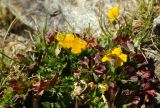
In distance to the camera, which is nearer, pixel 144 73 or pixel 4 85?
pixel 144 73

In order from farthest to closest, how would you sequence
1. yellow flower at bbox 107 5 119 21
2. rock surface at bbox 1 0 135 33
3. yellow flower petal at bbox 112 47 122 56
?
rock surface at bbox 1 0 135 33
yellow flower at bbox 107 5 119 21
yellow flower petal at bbox 112 47 122 56

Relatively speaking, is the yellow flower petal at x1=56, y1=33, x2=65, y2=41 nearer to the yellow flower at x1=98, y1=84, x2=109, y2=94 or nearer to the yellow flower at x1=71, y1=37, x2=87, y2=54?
the yellow flower at x1=71, y1=37, x2=87, y2=54

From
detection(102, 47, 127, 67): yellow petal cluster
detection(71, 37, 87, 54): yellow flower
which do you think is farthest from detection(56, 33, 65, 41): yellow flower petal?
detection(102, 47, 127, 67): yellow petal cluster

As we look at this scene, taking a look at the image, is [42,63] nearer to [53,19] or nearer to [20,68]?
[20,68]

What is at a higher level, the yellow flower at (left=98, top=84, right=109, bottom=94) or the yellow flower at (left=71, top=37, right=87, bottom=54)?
the yellow flower at (left=71, top=37, right=87, bottom=54)

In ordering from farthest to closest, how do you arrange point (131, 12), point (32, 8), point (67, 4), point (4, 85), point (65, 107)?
point (32, 8)
point (67, 4)
point (131, 12)
point (4, 85)
point (65, 107)

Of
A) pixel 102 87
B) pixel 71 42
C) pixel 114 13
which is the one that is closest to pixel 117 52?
pixel 102 87

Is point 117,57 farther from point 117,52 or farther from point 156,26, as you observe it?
point 156,26

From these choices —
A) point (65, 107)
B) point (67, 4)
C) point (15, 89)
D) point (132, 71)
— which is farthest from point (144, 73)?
point (67, 4)
